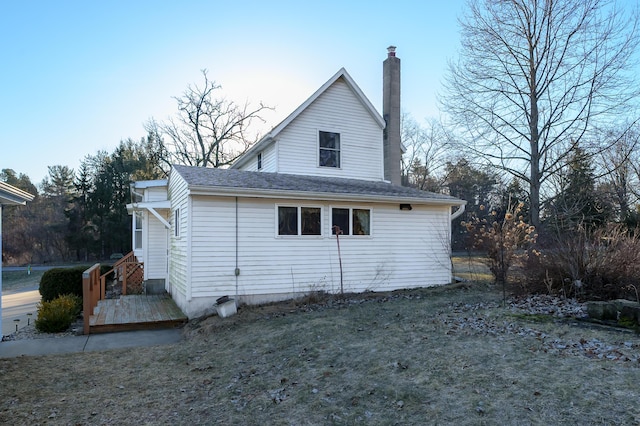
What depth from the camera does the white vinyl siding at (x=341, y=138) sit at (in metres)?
13.1

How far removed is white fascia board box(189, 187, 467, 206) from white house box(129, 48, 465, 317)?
0.09 ft

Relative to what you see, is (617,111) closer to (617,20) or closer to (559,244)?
(617,20)

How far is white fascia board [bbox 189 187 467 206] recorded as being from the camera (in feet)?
30.4

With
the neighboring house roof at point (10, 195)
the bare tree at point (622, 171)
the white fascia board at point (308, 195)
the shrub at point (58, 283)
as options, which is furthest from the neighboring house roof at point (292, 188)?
the bare tree at point (622, 171)

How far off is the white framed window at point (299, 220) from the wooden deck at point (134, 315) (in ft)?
10.6

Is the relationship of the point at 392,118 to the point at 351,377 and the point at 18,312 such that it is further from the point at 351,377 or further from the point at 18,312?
the point at 18,312

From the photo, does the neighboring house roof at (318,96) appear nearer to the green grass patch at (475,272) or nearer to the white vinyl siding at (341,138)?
the white vinyl siding at (341,138)

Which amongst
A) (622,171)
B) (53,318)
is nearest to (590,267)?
(53,318)

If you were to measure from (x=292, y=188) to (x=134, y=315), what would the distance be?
16.2ft

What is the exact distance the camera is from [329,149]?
45.0 feet

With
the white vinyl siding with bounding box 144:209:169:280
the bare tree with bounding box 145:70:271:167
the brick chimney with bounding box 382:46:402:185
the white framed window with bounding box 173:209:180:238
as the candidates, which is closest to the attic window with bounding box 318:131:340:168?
the brick chimney with bounding box 382:46:402:185

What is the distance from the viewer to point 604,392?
3633 millimetres

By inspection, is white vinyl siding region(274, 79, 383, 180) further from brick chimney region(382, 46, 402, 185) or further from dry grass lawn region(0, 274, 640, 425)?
dry grass lawn region(0, 274, 640, 425)

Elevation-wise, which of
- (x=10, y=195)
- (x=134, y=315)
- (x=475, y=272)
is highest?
(x=10, y=195)
